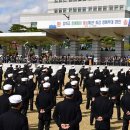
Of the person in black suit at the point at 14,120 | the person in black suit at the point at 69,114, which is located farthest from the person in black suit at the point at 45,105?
the person in black suit at the point at 14,120

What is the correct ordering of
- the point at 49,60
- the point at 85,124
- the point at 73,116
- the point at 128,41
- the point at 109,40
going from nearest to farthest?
the point at 73,116 → the point at 85,124 → the point at 49,60 → the point at 109,40 → the point at 128,41

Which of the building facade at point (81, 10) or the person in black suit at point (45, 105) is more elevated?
the building facade at point (81, 10)

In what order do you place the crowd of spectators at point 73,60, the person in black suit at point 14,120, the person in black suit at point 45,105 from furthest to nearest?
1. the crowd of spectators at point 73,60
2. the person in black suit at point 45,105
3. the person in black suit at point 14,120

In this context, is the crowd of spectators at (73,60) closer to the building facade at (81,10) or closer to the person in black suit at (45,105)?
the person in black suit at (45,105)

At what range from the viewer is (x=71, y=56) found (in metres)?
48.2

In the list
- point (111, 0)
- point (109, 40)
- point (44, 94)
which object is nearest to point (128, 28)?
point (109, 40)

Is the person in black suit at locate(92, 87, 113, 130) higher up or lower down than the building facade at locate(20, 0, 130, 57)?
lower down

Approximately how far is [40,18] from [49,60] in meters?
65.5

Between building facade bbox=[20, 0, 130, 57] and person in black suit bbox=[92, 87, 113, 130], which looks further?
building facade bbox=[20, 0, 130, 57]

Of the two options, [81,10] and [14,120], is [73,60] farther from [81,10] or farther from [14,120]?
[81,10]

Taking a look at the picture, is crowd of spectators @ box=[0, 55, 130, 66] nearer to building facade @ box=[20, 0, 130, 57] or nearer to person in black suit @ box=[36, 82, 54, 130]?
person in black suit @ box=[36, 82, 54, 130]

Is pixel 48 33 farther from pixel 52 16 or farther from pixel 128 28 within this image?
pixel 52 16

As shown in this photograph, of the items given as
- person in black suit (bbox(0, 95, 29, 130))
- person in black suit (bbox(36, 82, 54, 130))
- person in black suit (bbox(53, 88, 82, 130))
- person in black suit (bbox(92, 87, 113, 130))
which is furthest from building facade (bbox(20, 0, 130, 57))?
person in black suit (bbox(0, 95, 29, 130))

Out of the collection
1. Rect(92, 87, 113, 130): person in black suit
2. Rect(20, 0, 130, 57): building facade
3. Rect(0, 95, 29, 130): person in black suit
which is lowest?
Rect(92, 87, 113, 130): person in black suit
